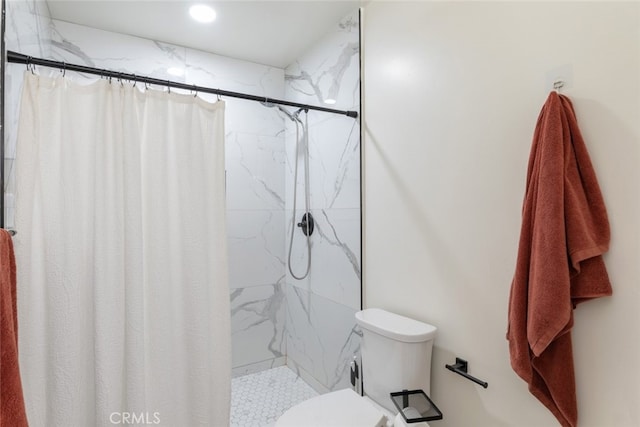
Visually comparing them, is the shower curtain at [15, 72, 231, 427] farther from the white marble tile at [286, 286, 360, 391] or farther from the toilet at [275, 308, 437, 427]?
the white marble tile at [286, 286, 360, 391]

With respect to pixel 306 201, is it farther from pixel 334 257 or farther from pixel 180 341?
pixel 180 341

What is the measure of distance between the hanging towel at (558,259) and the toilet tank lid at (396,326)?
391 mm

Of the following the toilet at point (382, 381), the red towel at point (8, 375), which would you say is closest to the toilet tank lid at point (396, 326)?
the toilet at point (382, 381)

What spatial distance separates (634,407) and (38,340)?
1853mm

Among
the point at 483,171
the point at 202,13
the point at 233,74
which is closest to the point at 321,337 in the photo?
the point at 483,171

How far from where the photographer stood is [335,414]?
4.51ft

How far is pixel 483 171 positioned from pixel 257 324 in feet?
6.77

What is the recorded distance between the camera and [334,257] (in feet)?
7.20

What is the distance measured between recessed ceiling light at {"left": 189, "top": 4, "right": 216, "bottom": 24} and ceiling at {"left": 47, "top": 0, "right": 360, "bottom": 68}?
0.03 m

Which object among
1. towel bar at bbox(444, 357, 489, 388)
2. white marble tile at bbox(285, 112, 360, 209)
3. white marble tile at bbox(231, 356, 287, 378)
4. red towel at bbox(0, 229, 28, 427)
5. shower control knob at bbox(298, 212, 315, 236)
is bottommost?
white marble tile at bbox(231, 356, 287, 378)

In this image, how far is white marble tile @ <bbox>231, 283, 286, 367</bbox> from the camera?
8.48 ft

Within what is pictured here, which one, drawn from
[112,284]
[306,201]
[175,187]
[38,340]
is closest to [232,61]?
[306,201]

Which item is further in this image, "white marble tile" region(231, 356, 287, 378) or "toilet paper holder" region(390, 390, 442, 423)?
"white marble tile" region(231, 356, 287, 378)

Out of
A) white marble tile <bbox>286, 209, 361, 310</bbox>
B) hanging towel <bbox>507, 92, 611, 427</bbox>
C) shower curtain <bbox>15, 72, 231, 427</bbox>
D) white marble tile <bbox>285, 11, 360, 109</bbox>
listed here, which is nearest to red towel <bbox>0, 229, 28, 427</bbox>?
shower curtain <bbox>15, 72, 231, 427</bbox>
